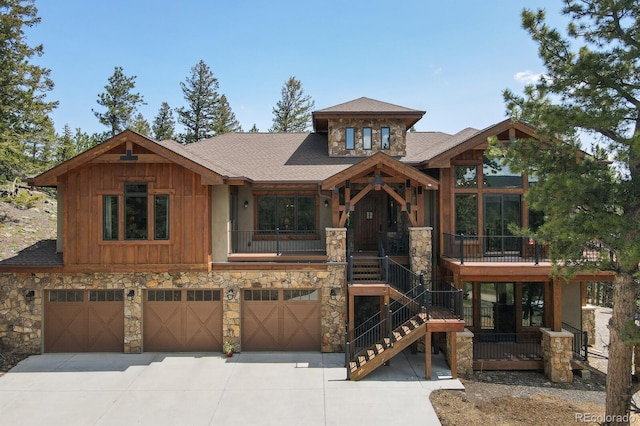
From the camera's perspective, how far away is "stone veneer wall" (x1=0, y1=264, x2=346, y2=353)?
11867mm

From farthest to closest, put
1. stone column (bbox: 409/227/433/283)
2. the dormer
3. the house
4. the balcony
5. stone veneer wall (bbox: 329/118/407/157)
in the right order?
stone veneer wall (bbox: 329/118/407/157) < the dormer < the balcony < stone column (bbox: 409/227/433/283) < the house

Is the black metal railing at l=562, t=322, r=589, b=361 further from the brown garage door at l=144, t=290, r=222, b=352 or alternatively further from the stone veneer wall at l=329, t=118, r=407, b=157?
the brown garage door at l=144, t=290, r=222, b=352

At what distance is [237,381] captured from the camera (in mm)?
10070

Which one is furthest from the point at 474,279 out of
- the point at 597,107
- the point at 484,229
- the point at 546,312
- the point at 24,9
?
the point at 24,9

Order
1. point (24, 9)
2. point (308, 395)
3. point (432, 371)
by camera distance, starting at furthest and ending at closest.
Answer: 1. point (24, 9)
2. point (432, 371)
3. point (308, 395)

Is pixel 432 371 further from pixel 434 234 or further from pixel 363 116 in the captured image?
pixel 363 116

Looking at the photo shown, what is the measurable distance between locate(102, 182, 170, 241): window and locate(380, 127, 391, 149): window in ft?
28.0

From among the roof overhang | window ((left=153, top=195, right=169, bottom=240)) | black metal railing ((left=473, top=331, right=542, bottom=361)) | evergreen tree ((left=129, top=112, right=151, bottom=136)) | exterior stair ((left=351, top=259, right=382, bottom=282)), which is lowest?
black metal railing ((left=473, top=331, right=542, bottom=361))

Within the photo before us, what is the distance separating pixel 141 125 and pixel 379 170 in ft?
99.0

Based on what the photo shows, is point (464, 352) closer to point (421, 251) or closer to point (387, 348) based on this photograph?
point (387, 348)

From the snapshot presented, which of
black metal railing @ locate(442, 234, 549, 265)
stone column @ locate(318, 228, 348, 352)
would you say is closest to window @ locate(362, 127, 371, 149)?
stone column @ locate(318, 228, 348, 352)

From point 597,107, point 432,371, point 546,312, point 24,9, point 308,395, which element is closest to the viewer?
point 597,107

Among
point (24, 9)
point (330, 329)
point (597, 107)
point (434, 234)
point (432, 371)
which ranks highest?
point (24, 9)

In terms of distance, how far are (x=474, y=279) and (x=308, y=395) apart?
6127 mm
